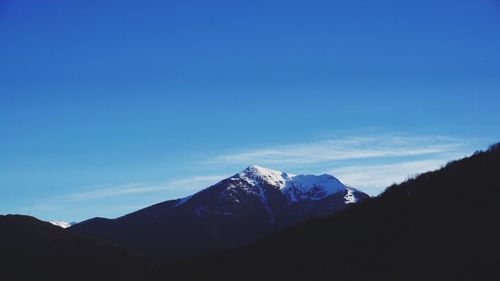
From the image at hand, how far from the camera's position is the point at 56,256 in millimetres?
151500

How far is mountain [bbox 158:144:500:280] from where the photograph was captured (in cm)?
3112

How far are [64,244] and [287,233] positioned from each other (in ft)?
388

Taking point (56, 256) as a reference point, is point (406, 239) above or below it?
below

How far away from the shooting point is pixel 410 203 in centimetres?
4656

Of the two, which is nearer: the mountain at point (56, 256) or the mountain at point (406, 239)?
the mountain at point (406, 239)

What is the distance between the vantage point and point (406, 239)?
37594 millimetres

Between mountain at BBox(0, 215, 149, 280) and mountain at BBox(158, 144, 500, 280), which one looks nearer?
mountain at BBox(158, 144, 500, 280)

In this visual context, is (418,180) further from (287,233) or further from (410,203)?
(287,233)

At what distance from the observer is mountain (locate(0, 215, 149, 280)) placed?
443ft

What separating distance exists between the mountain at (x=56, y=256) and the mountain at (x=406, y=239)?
76013 mm

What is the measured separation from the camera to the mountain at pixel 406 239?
31.1m

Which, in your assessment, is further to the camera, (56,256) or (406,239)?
(56,256)

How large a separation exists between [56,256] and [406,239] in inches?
5264

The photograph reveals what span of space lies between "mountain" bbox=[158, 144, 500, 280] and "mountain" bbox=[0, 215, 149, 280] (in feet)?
249
